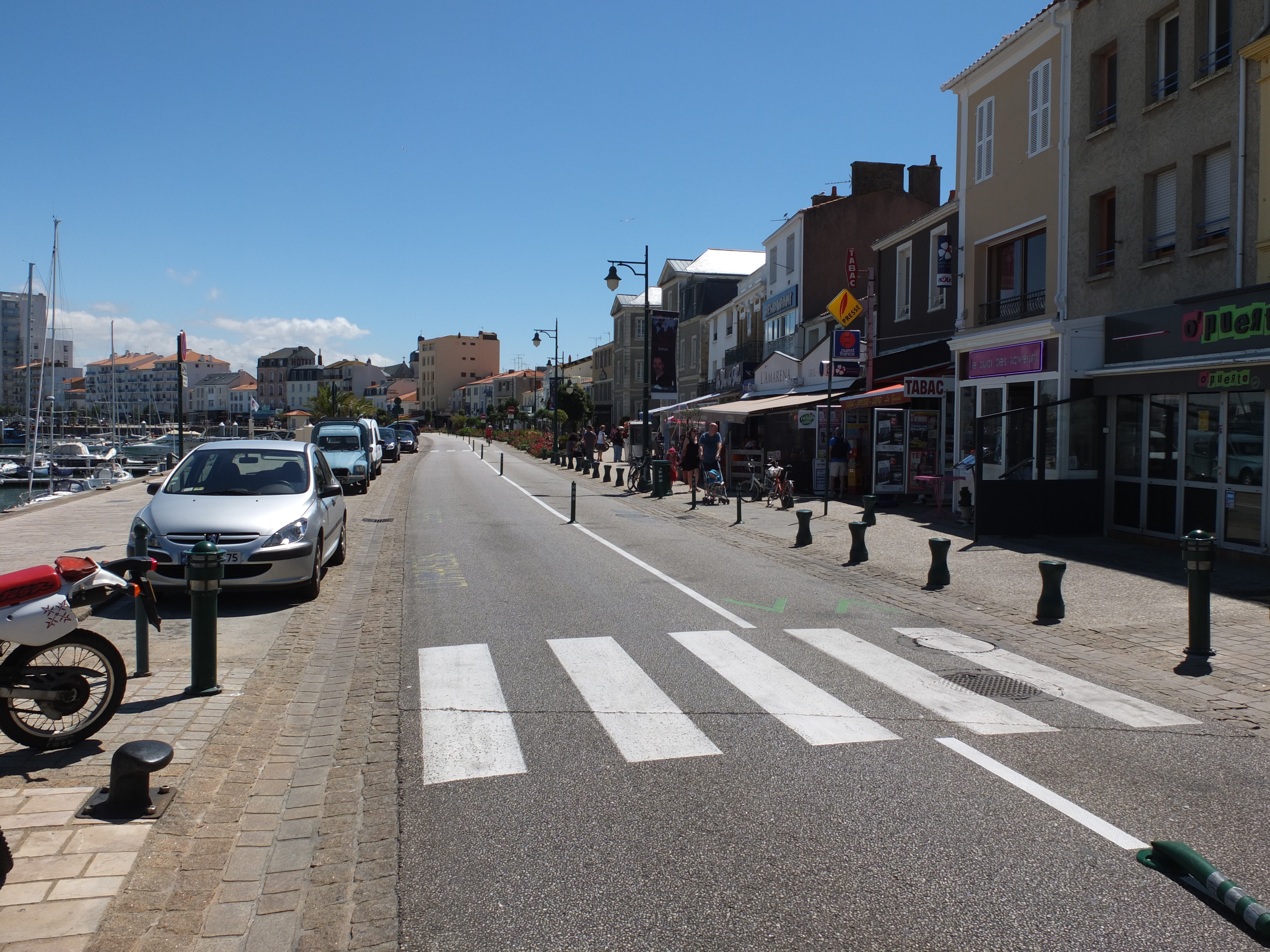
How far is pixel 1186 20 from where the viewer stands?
14352mm

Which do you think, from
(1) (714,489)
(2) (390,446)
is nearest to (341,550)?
(1) (714,489)

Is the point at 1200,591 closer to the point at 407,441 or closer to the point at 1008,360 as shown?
the point at 1008,360

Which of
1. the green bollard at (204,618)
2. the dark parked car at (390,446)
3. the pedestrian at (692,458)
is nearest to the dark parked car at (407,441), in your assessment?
the dark parked car at (390,446)

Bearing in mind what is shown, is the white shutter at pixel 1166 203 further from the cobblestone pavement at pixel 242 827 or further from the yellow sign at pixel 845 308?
the cobblestone pavement at pixel 242 827

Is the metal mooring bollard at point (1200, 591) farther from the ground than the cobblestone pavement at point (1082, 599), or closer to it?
farther from the ground

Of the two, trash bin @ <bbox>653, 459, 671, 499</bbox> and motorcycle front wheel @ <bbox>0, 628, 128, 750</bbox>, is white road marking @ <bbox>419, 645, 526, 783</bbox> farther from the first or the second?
trash bin @ <bbox>653, 459, 671, 499</bbox>

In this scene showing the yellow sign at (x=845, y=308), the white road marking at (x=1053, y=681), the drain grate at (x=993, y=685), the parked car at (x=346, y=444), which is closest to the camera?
the white road marking at (x=1053, y=681)

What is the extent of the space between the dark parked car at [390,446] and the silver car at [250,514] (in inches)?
1413

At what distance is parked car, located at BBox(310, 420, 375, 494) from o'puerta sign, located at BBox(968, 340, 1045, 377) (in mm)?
16975

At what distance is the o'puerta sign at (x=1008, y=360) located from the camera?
1702 cm

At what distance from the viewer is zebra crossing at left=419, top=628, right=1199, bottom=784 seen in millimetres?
5355

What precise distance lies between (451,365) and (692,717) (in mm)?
161940

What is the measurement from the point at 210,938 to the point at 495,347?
557 ft

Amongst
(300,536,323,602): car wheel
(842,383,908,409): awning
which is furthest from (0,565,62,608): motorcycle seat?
(842,383,908,409): awning
